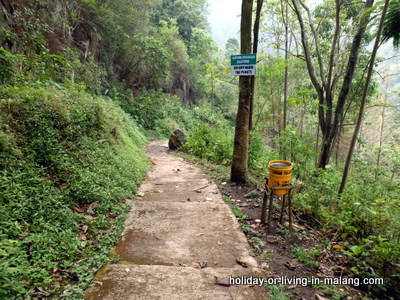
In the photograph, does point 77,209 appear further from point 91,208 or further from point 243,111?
point 243,111

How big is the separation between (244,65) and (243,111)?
0.96 m

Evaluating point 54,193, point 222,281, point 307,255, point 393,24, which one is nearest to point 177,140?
point 54,193

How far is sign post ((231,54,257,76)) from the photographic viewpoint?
4.81 meters

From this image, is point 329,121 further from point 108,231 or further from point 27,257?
point 27,257

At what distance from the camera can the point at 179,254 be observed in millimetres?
2941

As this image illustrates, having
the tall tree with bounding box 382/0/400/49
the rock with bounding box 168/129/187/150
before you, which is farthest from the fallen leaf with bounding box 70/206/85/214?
the rock with bounding box 168/129/187/150

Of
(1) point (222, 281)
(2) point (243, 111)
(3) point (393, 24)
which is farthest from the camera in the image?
(2) point (243, 111)

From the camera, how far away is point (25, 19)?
645 centimetres

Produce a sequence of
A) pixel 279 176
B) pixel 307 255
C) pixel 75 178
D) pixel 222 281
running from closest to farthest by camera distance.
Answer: pixel 222 281, pixel 307 255, pixel 279 176, pixel 75 178

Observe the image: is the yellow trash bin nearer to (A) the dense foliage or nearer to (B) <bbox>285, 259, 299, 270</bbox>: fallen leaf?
(A) the dense foliage

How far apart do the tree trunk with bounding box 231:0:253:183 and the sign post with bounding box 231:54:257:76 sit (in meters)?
0.32

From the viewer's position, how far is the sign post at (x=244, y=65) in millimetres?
4809

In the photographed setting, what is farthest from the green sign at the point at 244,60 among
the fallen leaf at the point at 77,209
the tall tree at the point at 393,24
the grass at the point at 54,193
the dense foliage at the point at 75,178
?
the fallen leaf at the point at 77,209

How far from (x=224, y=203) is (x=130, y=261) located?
2157 mm
